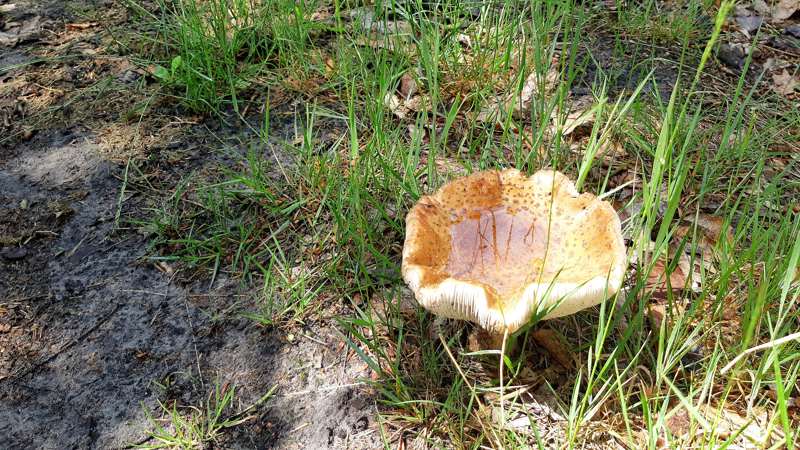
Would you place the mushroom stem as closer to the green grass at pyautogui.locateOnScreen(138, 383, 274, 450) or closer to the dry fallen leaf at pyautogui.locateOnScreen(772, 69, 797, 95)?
the green grass at pyautogui.locateOnScreen(138, 383, 274, 450)

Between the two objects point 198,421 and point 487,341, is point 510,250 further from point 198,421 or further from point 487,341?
point 198,421

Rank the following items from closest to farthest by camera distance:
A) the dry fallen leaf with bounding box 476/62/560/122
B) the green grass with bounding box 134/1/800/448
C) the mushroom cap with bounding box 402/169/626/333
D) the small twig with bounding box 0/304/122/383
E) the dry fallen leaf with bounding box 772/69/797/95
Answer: the mushroom cap with bounding box 402/169/626/333, the green grass with bounding box 134/1/800/448, the small twig with bounding box 0/304/122/383, the dry fallen leaf with bounding box 476/62/560/122, the dry fallen leaf with bounding box 772/69/797/95

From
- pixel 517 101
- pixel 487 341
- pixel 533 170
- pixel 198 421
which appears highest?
pixel 517 101

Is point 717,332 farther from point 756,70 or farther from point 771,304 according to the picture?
point 756,70

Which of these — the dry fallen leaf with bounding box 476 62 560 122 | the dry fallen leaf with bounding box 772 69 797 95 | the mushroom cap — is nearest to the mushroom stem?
the mushroom cap

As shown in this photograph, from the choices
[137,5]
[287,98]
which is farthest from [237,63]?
[137,5]

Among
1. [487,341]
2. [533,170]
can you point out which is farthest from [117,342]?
[533,170]

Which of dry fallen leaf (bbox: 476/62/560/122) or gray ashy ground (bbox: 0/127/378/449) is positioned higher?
dry fallen leaf (bbox: 476/62/560/122)

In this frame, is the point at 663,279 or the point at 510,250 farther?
the point at 663,279
